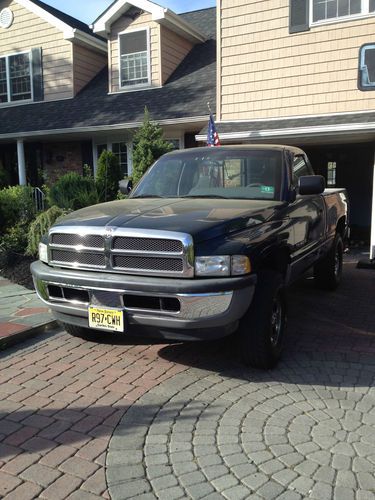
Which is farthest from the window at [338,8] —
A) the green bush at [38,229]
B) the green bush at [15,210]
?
the green bush at [15,210]

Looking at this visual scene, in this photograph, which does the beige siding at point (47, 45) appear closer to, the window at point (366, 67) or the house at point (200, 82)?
the house at point (200, 82)

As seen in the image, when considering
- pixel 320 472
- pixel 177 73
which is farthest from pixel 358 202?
pixel 320 472

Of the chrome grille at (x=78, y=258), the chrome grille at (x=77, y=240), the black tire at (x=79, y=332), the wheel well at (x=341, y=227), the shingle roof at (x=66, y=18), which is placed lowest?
the black tire at (x=79, y=332)

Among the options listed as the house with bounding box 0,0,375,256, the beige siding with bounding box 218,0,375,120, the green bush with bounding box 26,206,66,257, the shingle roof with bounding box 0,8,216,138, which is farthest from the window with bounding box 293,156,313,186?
the shingle roof with bounding box 0,8,216,138

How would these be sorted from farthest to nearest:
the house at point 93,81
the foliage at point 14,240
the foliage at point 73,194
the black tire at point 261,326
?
the house at point 93,81 < the foliage at point 73,194 < the foliage at point 14,240 < the black tire at point 261,326

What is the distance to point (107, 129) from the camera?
13.4 meters

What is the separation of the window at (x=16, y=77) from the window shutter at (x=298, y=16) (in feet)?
31.7

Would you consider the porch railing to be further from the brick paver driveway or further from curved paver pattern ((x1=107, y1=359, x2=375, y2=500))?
curved paver pattern ((x1=107, y1=359, x2=375, y2=500))

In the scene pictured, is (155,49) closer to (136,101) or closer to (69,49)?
(136,101)

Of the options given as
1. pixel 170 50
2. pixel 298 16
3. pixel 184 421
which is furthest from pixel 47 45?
pixel 184 421

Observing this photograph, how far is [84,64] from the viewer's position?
52.1 ft

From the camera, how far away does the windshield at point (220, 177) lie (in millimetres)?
4879

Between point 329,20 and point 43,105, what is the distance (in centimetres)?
962

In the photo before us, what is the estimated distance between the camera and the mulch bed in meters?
7.41
